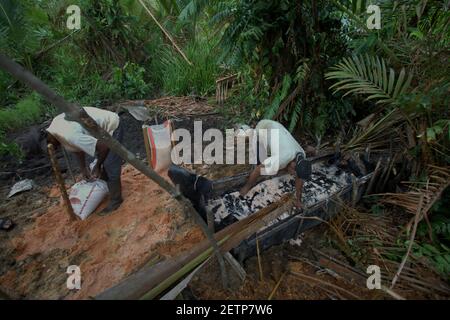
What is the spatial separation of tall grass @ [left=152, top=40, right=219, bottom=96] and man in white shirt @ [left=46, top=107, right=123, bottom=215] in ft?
10.3

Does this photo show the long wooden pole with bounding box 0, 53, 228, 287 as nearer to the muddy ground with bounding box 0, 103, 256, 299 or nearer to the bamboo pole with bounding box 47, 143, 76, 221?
the muddy ground with bounding box 0, 103, 256, 299

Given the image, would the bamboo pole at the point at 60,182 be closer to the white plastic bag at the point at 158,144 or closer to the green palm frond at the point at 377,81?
the white plastic bag at the point at 158,144

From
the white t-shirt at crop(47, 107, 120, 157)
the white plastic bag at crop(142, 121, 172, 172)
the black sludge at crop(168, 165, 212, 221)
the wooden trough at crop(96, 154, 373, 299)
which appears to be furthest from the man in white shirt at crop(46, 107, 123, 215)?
the wooden trough at crop(96, 154, 373, 299)

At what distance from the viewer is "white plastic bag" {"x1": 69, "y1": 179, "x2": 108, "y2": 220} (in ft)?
10.2

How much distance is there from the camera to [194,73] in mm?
5996

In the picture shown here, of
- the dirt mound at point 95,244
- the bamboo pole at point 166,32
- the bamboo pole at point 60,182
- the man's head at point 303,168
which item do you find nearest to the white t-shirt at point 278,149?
the man's head at point 303,168

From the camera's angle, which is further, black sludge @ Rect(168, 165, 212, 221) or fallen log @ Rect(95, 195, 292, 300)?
black sludge @ Rect(168, 165, 212, 221)

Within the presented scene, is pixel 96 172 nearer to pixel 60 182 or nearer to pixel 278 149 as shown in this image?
pixel 60 182

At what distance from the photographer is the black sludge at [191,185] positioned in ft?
8.53

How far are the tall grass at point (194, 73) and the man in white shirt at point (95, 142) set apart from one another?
3132mm

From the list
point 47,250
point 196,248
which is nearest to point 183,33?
point 47,250

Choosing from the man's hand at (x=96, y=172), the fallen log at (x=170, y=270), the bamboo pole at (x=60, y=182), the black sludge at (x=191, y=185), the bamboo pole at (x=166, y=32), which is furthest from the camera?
the bamboo pole at (x=166, y=32)

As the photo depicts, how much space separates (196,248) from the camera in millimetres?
1814
